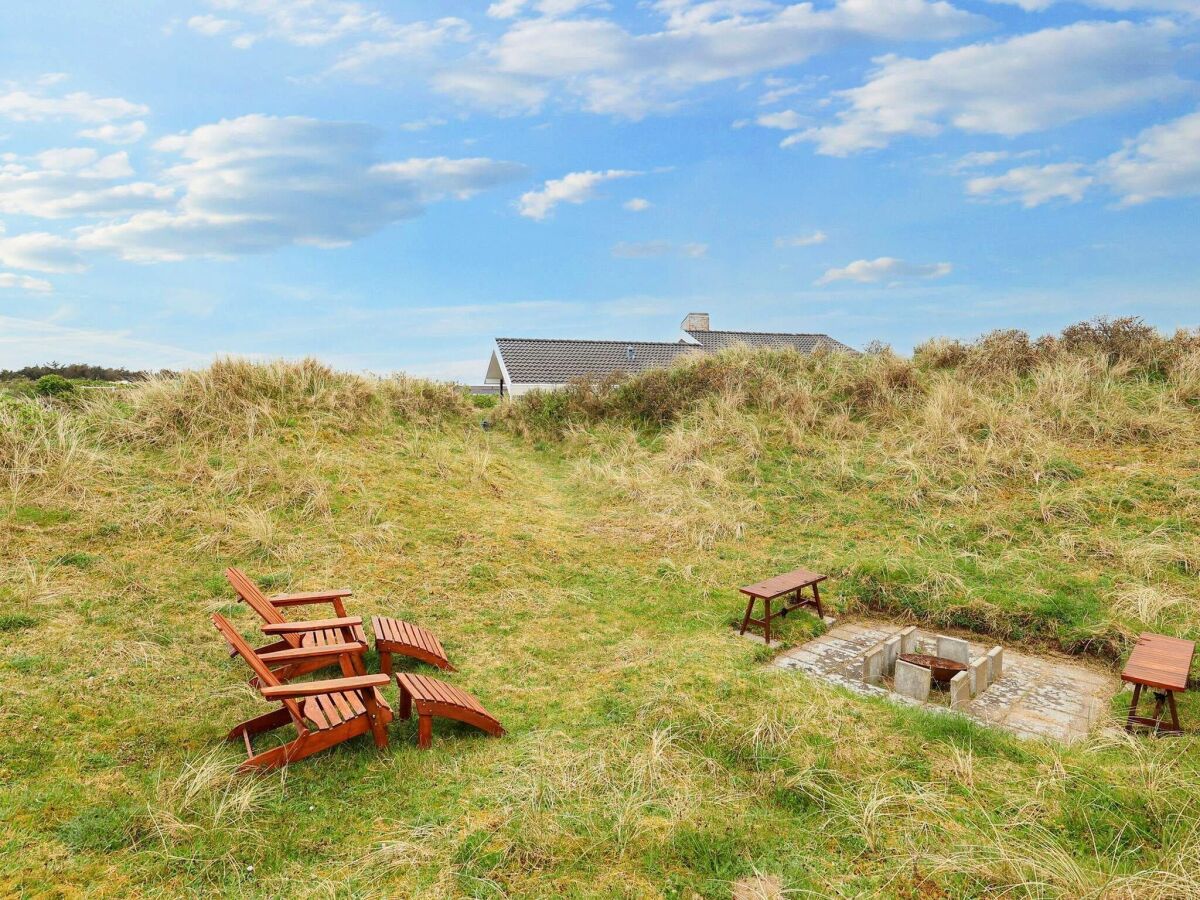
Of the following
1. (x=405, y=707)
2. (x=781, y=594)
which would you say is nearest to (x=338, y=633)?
(x=405, y=707)

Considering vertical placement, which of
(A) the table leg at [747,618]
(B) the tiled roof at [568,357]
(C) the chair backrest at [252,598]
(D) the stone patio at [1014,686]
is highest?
(B) the tiled roof at [568,357]

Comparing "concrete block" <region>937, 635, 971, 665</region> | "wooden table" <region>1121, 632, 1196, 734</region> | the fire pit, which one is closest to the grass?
"wooden table" <region>1121, 632, 1196, 734</region>

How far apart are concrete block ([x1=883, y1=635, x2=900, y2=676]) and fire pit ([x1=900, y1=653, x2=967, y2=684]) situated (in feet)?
0.35

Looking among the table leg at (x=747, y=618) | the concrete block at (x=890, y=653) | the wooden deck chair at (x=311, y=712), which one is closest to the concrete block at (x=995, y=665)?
the concrete block at (x=890, y=653)

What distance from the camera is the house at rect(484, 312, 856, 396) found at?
72.6 feet

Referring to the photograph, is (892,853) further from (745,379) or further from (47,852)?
(745,379)

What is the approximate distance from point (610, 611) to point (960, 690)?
3.42 metres

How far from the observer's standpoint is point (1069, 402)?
36.7 feet

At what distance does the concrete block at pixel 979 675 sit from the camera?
17.5 ft

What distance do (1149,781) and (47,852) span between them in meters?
5.79

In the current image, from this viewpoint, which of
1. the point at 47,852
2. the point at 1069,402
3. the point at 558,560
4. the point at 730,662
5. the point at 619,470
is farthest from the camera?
the point at 619,470

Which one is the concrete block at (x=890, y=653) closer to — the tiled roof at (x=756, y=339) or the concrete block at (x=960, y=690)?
the concrete block at (x=960, y=690)

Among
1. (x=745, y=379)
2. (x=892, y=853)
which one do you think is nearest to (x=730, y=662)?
(x=892, y=853)

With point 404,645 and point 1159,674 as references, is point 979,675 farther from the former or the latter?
point 404,645
